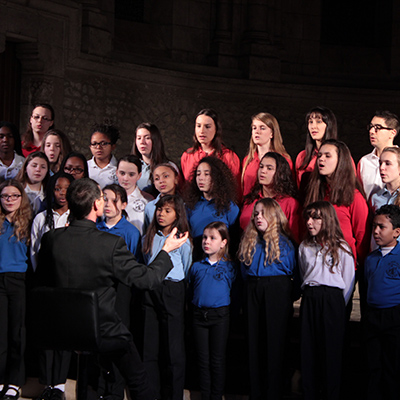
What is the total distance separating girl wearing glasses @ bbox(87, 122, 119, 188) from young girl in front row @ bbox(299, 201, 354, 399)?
81.4 inches

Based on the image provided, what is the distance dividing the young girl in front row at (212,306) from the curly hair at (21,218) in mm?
1263

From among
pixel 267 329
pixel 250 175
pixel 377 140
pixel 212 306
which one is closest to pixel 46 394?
pixel 212 306

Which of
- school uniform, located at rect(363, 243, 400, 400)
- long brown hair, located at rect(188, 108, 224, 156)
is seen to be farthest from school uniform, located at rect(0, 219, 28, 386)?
school uniform, located at rect(363, 243, 400, 400)

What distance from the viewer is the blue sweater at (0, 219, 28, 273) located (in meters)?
4.80

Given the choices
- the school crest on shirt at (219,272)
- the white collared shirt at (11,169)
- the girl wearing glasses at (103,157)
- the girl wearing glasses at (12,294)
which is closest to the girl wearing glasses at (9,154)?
the white collared shirt at (11,169)

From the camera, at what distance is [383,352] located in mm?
4289

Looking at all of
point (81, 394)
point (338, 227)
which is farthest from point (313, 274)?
point (81, 394)

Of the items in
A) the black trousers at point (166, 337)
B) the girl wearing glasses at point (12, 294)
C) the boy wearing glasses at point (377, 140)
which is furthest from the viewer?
the boy wearing glasses at point (377, 140)

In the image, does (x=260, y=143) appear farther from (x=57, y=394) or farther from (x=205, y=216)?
(x=57, y=394)

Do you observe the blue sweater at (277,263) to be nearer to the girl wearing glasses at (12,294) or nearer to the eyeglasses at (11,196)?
the girl wearing glasses at (12,294)

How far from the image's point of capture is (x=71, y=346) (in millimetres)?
3266

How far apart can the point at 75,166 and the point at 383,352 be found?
2700 mm

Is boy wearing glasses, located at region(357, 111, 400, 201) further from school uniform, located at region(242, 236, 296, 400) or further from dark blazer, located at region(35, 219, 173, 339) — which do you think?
dark blazer, located at region(35, 219, 173, 339)

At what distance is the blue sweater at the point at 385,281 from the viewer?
4281mm
